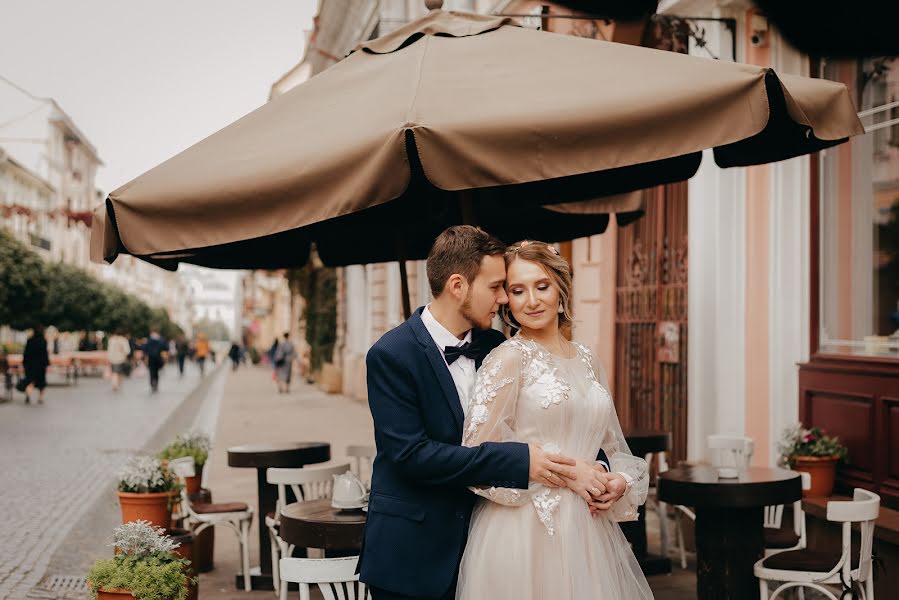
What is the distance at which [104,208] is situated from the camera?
4453 millimetres

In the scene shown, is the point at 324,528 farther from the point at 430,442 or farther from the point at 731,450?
the point at 731,450

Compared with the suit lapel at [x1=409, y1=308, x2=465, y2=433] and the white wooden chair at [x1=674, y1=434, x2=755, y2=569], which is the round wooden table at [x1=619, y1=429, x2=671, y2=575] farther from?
the suit lapel at [x1=409, y1=308, x2=465, y2=433]

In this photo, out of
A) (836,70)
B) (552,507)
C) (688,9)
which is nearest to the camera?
(552,507)

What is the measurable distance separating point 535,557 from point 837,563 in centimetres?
253

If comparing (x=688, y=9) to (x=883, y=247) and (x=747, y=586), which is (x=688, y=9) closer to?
(x=883, y=247)

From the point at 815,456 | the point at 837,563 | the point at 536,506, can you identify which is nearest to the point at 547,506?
the point at 536,506

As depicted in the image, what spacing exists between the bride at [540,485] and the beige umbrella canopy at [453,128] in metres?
0.51

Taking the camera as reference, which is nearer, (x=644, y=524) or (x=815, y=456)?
(x=815, y=456)

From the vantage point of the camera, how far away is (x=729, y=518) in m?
5.52

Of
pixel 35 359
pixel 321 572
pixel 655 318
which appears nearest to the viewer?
pixel 321 572

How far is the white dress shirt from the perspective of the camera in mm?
3262

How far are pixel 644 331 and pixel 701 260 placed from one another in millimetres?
1472

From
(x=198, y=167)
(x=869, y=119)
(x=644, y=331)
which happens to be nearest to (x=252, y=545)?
(x=644, y=331)

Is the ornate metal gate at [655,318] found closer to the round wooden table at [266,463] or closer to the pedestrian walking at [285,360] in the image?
the round wooden table at [266,463]
